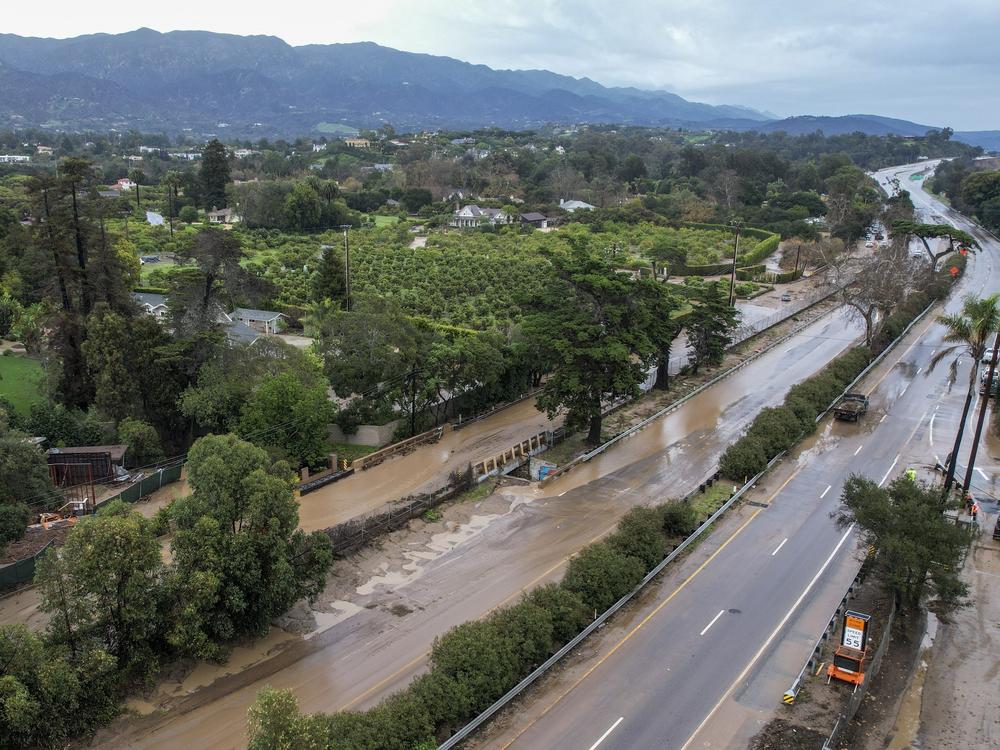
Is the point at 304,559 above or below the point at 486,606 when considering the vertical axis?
above

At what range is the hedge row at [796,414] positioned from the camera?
1173 inches

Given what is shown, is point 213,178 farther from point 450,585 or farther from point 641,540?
point 641,540

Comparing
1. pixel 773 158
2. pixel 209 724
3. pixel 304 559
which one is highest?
pixel 773 158

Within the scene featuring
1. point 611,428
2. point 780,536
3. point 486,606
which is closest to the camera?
point 486,606

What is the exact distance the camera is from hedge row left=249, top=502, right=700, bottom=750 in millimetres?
13297

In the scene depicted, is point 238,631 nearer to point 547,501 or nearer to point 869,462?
point 547,501

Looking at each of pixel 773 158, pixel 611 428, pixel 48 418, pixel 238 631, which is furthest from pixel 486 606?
pixel 773 158

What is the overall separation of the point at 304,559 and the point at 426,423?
1456cm

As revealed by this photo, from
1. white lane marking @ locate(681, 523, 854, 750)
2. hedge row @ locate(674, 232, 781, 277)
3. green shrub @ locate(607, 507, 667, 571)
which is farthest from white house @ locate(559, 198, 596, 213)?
green shrub @ locate(607, 507, 667, 571)

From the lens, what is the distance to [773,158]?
143500 millimetres

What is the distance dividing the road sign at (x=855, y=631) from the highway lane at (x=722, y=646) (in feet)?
4.67

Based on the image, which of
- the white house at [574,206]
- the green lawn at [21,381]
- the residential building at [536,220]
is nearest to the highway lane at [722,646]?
the green lawn at [21,381]

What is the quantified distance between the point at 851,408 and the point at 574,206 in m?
81.9

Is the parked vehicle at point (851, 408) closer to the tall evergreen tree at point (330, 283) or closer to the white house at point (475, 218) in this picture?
the tall evergreen tree at point (330, 283)
